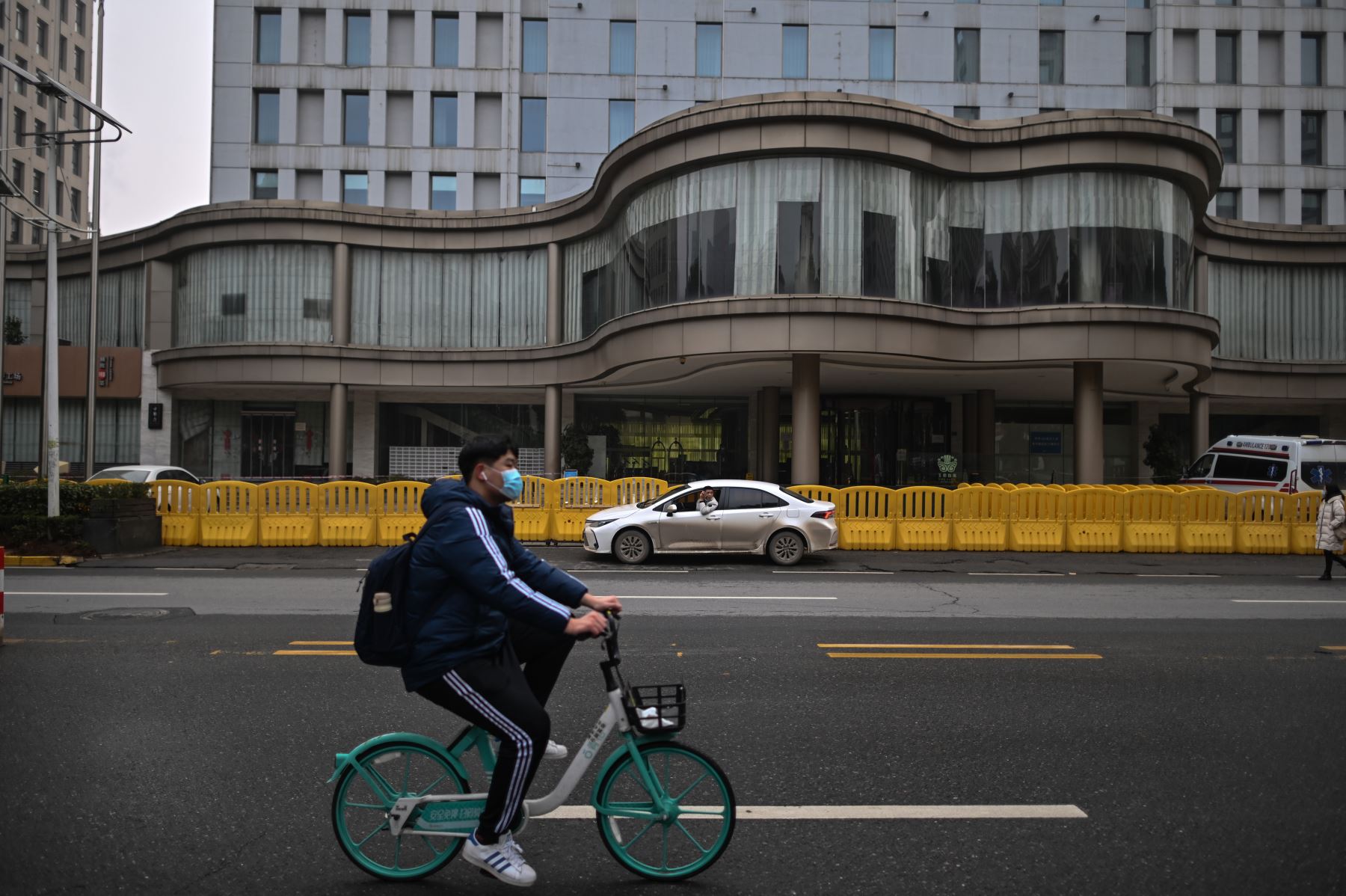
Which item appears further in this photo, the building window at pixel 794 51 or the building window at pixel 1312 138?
the building window at pixel 1312 138

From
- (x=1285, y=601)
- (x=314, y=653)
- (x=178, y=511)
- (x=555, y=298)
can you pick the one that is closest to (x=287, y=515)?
(x=178, y=511)

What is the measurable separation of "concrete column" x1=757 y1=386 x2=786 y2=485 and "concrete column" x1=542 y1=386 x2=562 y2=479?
697 centimetres

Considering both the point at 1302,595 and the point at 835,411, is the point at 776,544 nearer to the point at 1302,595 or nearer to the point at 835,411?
the point at 1302,595

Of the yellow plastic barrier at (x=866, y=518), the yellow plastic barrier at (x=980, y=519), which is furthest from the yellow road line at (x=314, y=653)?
the yellow plastic barrier at (x=980, y=519)

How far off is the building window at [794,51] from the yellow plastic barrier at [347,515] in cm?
2946

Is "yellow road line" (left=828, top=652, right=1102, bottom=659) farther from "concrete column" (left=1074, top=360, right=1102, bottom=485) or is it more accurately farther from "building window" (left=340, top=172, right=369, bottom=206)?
"building window" (left=340, top=172, right=369, bottom=206)

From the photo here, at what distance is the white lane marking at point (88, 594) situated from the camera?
11250 millimetres

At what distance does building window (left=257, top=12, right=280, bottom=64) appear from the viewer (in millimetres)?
39312

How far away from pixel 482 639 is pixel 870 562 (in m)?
13.3

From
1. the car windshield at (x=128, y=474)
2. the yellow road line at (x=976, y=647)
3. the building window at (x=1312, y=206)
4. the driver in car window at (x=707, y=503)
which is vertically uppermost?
the building window at (x=1312, y=206)

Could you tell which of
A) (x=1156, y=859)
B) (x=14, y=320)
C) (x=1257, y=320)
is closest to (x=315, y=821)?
Result: (x=1156, y=859)

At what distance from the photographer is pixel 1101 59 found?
4025cm

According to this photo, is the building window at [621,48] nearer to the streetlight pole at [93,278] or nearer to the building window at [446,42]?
the building window at [446,42]

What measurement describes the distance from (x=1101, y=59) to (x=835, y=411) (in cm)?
2294
